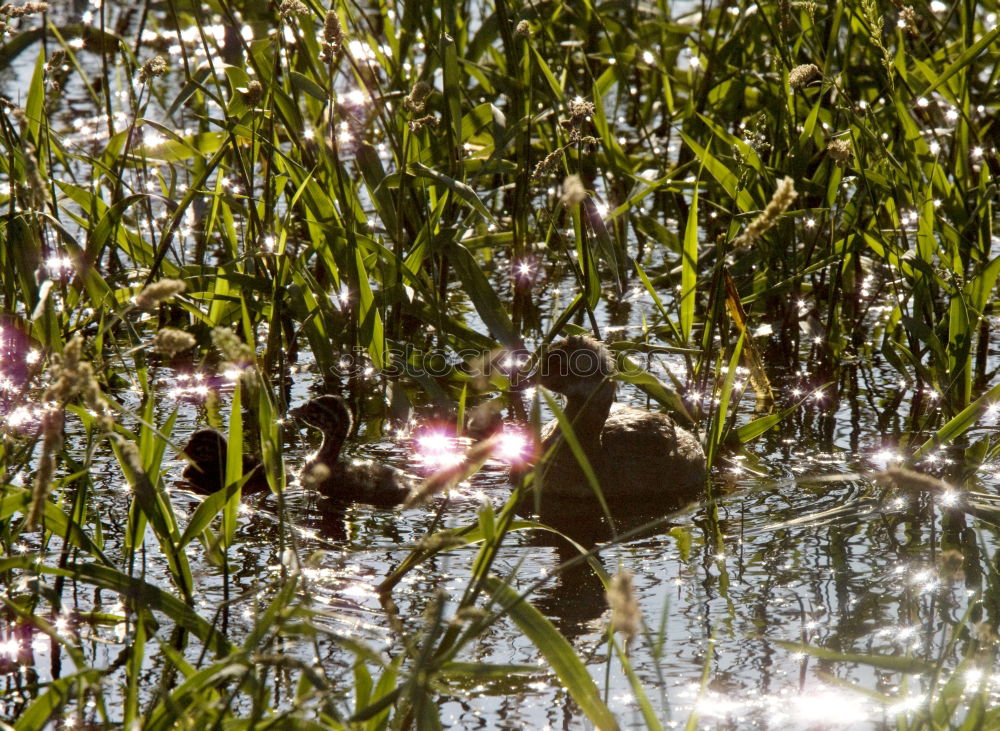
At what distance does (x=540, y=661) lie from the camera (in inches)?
124

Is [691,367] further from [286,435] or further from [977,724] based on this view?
[977,724]

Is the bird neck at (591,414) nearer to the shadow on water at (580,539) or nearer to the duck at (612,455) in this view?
the duck at (612,455)

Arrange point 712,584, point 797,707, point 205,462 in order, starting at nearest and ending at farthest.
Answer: point 797,707 → point 712,584 → point 205,462

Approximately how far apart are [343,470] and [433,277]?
877 millimetres

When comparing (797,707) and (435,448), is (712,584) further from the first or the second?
(435,448)

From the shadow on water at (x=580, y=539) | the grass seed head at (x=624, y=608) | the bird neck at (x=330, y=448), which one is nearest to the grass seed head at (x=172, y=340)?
the grass seed head at (x=624, y=608)

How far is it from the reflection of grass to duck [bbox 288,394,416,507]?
26 centimetres

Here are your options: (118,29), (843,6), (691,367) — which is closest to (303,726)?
(691,367)

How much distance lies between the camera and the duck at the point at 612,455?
179 inches

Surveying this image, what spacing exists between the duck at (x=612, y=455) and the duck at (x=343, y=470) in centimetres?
54

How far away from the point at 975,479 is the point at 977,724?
201cm

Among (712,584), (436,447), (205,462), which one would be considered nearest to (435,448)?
(436,447)

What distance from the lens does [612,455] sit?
461 centimetres

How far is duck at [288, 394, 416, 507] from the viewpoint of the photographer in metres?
4.43
